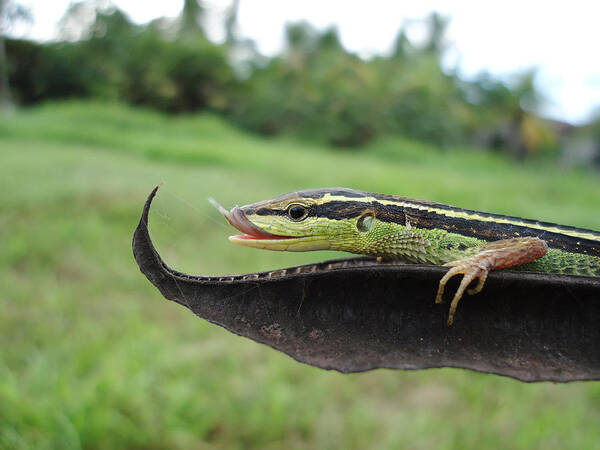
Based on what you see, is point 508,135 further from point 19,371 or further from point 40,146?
point 19,371

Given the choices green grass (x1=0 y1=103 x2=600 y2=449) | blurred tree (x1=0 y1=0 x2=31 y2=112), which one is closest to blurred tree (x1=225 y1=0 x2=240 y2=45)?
blurred tree (x1=0 y1=0 x2=31 y2=112)

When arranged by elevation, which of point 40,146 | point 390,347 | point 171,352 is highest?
point 390,347

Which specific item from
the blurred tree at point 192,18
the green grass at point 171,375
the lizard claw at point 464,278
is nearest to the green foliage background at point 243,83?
the blurred tree at point 192,18

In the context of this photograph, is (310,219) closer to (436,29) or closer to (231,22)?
(231,22)

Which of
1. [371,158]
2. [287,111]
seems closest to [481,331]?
[371,158]

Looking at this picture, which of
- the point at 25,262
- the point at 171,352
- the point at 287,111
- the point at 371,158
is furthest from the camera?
the point at 287,111

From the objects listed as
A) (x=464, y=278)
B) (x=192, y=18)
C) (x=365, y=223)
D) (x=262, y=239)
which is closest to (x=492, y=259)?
(x=464, y=278)

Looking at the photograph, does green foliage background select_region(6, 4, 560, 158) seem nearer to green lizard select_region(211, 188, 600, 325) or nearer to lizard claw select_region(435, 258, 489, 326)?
green lizard select_region(211, 188, 600, 325)

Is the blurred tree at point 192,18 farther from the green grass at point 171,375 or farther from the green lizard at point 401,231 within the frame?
the green lizard at point 401,231
